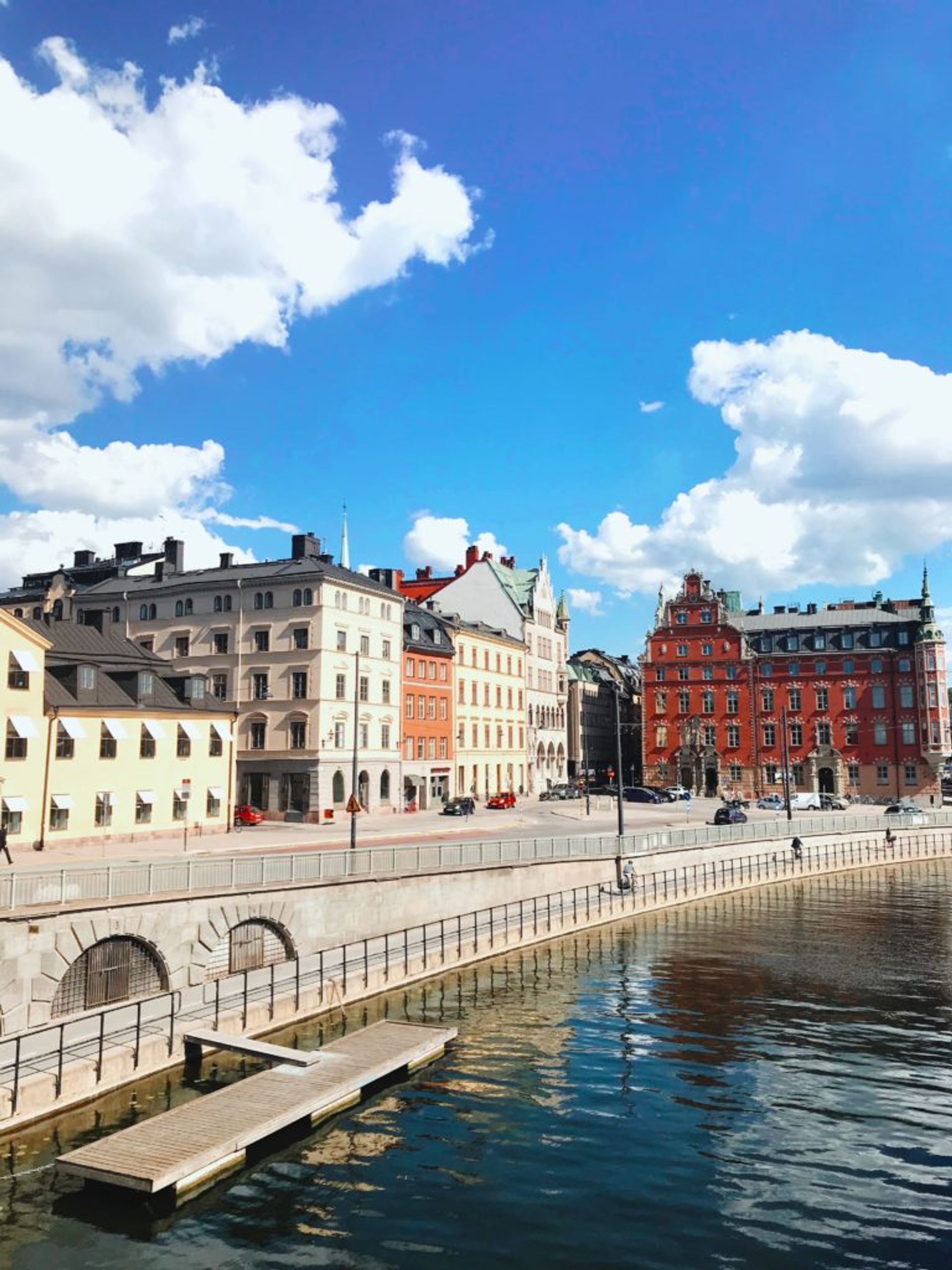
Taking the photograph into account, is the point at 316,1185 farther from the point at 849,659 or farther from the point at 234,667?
the point at 849,659

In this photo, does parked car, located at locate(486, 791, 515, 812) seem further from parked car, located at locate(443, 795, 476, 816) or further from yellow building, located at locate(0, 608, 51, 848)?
yellow building, located at locate(0, 608, 51, 848)

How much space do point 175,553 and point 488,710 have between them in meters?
31.4

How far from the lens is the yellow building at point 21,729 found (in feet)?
140

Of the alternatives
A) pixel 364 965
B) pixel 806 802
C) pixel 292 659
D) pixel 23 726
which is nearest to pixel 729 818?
pixel 806 802

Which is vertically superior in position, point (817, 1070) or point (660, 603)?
point (660, 603)

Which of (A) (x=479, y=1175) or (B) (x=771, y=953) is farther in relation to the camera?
(B) (x=771, y=953)

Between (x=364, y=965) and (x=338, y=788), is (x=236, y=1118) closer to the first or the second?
(x=364, y=965)

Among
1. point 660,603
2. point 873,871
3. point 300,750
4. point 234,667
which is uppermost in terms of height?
point 660,603

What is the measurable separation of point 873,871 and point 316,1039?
49.3m

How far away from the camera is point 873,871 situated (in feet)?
214

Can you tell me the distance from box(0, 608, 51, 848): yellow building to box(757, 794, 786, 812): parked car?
6129cm

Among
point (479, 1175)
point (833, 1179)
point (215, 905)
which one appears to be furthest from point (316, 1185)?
point (215, 905)

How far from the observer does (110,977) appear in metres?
26.4

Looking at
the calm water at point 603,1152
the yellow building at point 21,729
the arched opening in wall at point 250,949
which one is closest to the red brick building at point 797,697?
the calm water at point 603,1152
